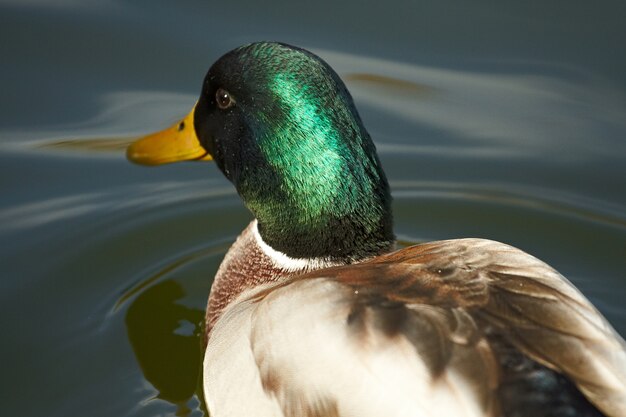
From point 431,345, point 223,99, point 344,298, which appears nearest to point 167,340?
point 223,99

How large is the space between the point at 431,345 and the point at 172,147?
2.27m

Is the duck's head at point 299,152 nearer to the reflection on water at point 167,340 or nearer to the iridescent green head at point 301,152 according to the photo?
the iridescent green head at point 301,152

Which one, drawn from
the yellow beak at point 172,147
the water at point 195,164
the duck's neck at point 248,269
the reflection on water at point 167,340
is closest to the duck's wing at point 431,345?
the duck's neck at point 248,269

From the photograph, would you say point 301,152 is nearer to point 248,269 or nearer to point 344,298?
point 248,269

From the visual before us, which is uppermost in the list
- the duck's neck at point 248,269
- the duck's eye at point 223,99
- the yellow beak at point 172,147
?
the duck's eye at point 223,99

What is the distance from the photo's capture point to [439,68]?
7262 millimetres

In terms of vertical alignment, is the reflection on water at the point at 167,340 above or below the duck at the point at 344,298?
below

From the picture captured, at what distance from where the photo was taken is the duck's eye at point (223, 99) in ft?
16.0

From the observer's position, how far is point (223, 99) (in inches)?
193

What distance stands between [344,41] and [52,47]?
1.91 metres

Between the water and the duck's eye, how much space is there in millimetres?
1234

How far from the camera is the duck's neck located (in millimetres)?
4996

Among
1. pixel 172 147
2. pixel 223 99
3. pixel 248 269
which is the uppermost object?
pixel 223 99

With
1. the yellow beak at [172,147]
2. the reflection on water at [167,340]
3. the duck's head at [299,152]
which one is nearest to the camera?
the duck's head at [299,152]
